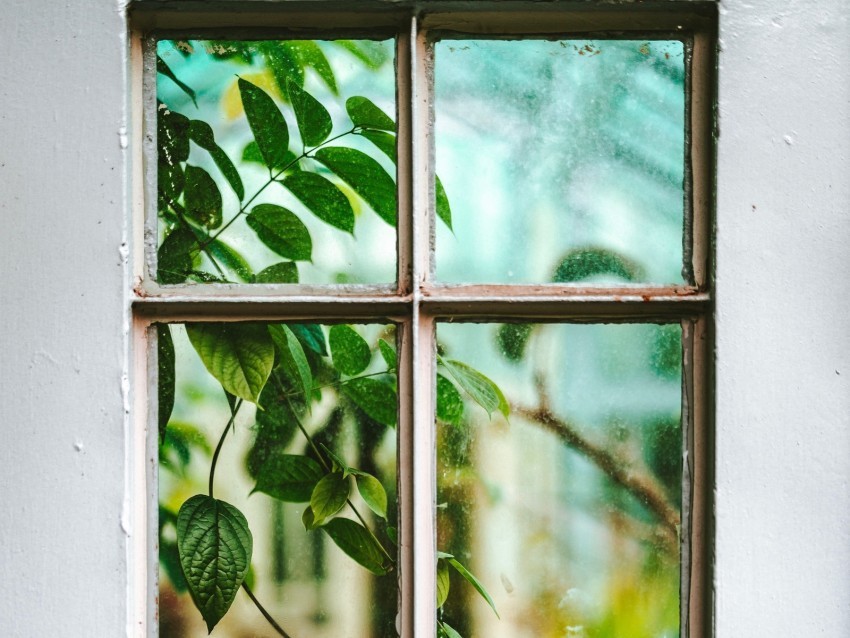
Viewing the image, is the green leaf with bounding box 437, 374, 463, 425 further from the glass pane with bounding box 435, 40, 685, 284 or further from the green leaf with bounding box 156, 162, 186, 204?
the green leaf with bounding box 156, 162, 186, 204

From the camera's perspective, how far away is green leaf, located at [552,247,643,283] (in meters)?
0.89

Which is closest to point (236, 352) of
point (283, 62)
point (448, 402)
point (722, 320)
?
point (448, 402)

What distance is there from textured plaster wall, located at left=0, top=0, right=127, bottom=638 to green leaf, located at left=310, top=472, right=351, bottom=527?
227 millimetres

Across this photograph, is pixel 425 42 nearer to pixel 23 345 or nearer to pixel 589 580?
pixel 23 345

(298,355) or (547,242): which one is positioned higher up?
(547,242)

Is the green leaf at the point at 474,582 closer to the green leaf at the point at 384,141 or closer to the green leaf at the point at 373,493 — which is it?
the green leaf at the point at 373,493

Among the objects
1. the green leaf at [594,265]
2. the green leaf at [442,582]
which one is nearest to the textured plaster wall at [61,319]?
the green leaf at [442,582]

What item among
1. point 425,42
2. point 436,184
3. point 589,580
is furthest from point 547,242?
point 589,580

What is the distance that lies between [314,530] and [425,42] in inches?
24.7

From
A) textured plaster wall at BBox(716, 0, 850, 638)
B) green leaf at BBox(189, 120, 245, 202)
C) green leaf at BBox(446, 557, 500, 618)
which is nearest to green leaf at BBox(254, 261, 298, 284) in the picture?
green leaf at BBox(189, 120, 245, 202)

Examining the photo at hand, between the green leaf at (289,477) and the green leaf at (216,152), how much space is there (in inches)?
13.4

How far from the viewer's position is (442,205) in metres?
0.90

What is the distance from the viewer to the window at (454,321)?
0.88m

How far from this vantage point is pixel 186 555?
2.92 feet
